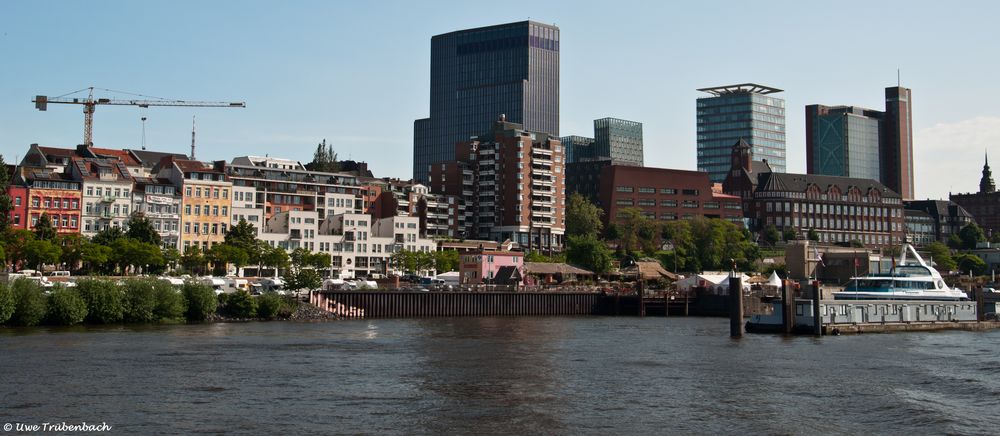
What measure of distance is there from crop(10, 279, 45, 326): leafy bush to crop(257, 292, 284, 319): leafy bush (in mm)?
23597

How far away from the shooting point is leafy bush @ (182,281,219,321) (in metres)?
102

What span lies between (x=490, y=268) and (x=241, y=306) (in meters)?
53.9

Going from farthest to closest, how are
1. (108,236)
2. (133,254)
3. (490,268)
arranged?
(490,268) < (108,236) < (133,254)

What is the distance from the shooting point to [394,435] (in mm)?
43625

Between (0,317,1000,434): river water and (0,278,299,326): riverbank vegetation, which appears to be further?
(0,278,299,326): riverbank vegetation

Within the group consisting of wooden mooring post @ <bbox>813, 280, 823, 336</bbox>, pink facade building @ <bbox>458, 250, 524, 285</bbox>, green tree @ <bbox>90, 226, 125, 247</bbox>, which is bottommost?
wooden mooring post @ <bbox>813, 280, 823, 336</bbox>

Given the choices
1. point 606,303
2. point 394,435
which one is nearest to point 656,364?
point 394,435

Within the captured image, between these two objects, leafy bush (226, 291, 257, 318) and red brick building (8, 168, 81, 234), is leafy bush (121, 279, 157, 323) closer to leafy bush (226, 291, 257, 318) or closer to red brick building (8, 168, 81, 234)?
leafy bush (226, 291, 257, 318)

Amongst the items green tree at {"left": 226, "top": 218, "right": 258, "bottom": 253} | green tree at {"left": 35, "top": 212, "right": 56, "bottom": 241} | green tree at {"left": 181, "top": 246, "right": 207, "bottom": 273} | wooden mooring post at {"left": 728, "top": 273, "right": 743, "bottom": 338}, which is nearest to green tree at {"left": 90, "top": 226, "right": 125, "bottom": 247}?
green tree at {"left": 35, "top": 212, "right": 56, "bottom": 241}

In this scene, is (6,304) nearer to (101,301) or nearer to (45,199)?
(101,301)

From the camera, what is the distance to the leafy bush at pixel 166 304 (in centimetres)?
9881

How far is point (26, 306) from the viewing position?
8888 cm

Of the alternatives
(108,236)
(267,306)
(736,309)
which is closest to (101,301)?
(267,306)

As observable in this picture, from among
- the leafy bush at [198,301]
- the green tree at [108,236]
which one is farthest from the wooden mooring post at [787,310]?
the green tree at [108,236]
